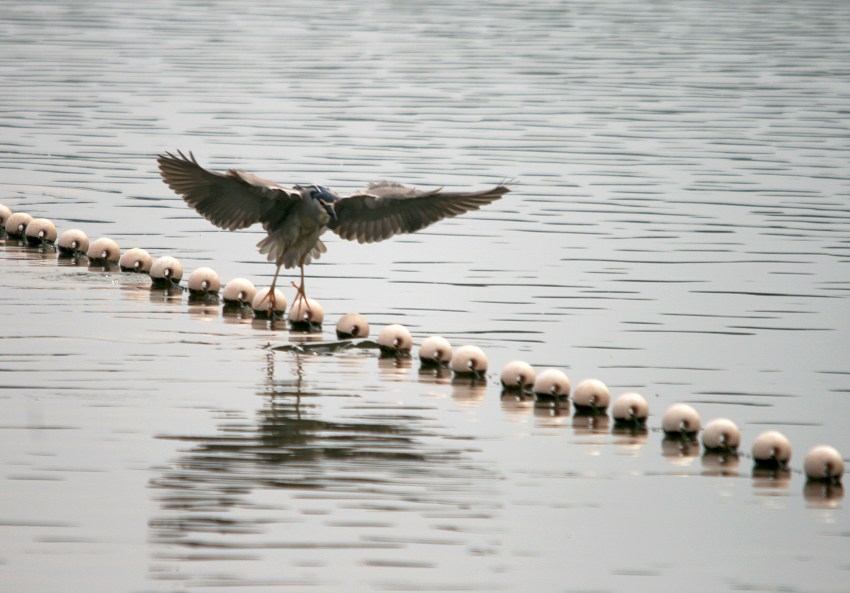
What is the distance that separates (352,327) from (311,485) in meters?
3.88

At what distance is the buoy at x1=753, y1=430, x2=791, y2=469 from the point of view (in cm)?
1025

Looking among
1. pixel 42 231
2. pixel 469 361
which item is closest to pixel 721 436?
pixel 469 361

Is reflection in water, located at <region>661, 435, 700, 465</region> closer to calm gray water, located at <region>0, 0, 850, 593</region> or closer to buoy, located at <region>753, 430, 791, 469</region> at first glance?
calm gray water, located at <region>0, 0, 850, 593</region>

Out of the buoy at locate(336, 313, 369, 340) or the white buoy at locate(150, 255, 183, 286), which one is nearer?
the buoy at locate(336, 313, 369, 340)

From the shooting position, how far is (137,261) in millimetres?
15789

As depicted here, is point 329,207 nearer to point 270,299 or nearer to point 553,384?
point 270,299

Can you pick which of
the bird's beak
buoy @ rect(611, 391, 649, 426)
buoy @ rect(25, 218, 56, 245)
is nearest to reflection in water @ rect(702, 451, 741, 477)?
buoy @ rect(611, 391, 649, 426)

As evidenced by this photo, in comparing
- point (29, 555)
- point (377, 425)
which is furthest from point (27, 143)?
point (29, 555)

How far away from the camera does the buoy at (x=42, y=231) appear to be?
664 inches

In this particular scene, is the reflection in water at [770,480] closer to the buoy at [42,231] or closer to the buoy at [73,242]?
the buoy at [73,242]

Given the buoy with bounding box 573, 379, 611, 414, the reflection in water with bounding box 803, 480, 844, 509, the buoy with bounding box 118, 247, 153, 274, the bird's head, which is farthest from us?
the buoy with bounding box 118, 247, 153, 274

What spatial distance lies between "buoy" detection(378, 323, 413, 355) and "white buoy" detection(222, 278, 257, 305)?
1959 millimetres

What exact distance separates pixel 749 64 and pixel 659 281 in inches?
821

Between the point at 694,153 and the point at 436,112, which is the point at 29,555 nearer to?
the point at 694,153
